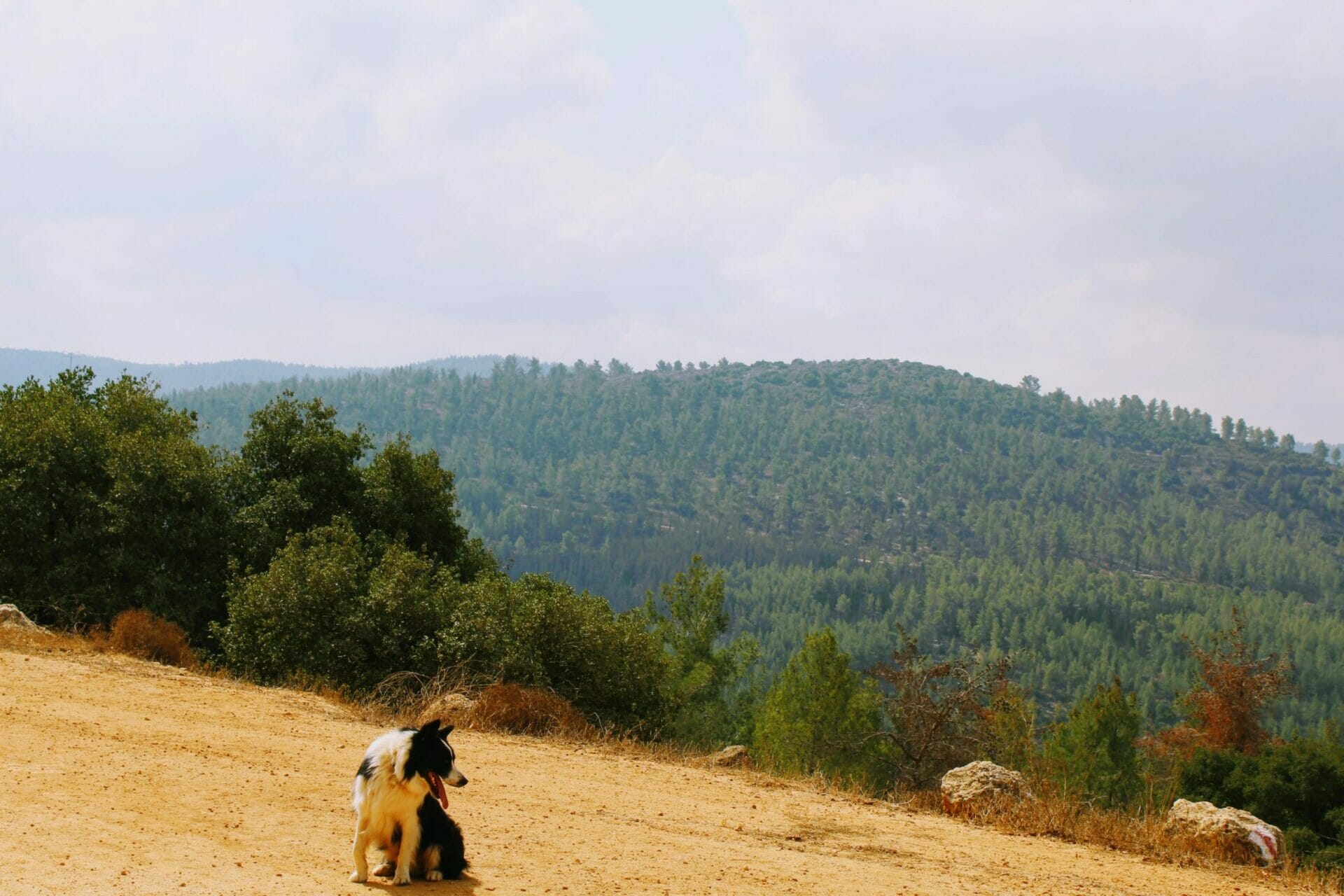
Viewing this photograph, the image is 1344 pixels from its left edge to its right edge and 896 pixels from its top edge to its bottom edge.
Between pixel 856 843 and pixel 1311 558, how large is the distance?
214 meters

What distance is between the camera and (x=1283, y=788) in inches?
939

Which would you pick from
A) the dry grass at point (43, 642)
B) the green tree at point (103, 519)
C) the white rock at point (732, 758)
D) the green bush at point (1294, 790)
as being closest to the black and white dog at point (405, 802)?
the white rock at point (732, 758)

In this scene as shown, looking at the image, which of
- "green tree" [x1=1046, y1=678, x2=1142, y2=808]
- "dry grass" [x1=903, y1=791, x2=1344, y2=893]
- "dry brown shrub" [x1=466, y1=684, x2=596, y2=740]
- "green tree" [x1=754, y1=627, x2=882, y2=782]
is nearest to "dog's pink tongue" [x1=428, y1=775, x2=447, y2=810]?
"dry grass" [x1=903, y1=791, x2=1344, y2=893]

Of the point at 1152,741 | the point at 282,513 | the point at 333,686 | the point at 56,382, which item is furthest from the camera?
the point at 1152,741

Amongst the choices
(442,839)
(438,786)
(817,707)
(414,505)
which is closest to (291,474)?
(414,505)

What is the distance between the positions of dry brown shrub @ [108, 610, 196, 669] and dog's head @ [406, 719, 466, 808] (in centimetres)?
1161

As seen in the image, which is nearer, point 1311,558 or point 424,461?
point 424,461

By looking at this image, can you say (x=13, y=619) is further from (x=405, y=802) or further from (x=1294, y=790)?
(x=1294, y=790)

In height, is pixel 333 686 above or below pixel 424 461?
below

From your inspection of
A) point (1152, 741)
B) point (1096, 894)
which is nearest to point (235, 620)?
point (1096, 894)

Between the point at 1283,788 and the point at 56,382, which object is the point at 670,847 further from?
the point at 56,382

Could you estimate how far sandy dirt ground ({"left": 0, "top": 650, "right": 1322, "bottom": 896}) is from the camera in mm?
6758

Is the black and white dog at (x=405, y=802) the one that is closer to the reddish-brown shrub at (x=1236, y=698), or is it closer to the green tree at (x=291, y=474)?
the green tree at (x=291, y=474)

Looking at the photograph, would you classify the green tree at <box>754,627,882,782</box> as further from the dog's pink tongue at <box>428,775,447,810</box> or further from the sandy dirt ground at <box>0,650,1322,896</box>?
the dog's pink tongue at <box>428,775,447,810</box>
